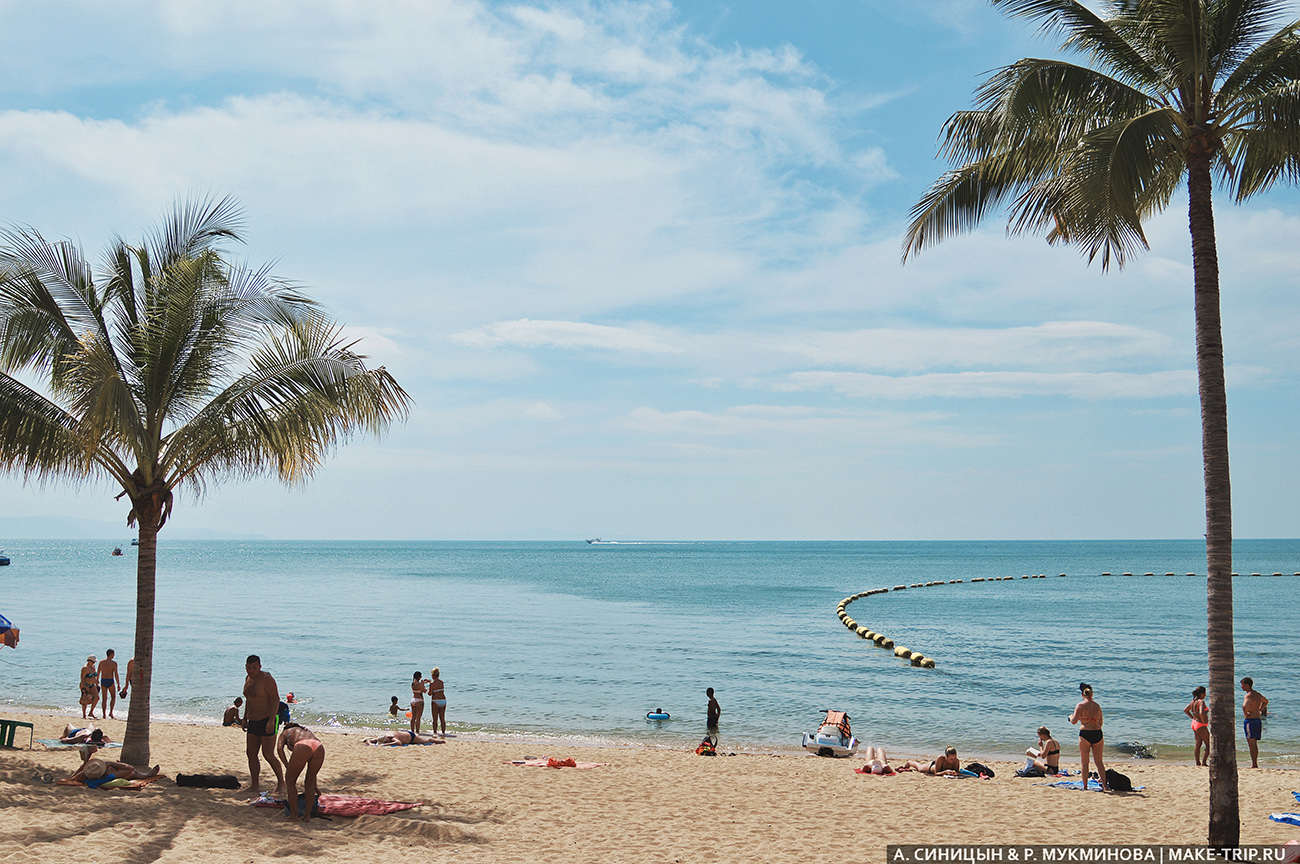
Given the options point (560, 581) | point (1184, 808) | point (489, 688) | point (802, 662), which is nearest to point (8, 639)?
point (489, 688)

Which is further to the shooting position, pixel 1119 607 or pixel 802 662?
Result: pixel 1119 607

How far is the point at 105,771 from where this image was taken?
11.4 meters

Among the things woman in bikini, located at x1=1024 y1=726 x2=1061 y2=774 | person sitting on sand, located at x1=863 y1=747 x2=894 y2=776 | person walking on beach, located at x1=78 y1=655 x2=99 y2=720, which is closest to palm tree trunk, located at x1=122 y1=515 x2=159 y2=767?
person walking on beach, located at x1=78 y1=655 x2=99 y2=720

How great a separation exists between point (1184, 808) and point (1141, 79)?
920 centimetres

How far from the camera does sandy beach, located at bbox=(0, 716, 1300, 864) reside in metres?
9.31

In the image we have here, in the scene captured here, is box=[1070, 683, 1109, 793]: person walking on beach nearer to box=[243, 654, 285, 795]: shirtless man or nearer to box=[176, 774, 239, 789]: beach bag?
box=[243, 654, 285, 795]: shirtless man

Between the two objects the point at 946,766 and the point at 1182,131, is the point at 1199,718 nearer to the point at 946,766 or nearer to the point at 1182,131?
the point at 946,766

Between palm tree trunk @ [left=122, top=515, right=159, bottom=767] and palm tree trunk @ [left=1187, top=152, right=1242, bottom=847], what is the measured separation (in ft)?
39.9

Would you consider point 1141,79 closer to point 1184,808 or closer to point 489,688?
point 1184,808

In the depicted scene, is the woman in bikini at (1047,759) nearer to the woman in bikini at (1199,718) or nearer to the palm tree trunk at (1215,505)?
the woman in bikini at (1199,718)

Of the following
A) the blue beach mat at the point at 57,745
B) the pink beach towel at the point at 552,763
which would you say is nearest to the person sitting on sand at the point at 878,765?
the pink beach towel at the point at 552,763

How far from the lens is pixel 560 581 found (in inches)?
3703

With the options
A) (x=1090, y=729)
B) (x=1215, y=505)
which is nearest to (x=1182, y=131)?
(x=1215, y=505)

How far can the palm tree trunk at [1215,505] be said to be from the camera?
824cm
